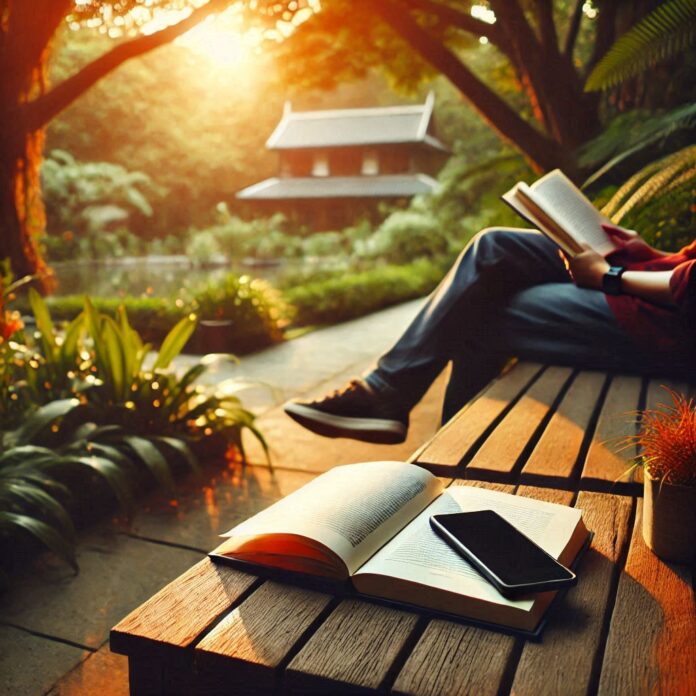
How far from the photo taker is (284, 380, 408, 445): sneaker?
2154 millimetres

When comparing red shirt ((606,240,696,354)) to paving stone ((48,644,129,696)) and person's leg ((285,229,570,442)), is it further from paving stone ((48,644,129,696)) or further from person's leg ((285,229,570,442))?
paving stone ((48,644,129,696))

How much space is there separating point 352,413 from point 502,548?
1.28 metres

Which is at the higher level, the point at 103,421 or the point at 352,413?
the point at 352,413

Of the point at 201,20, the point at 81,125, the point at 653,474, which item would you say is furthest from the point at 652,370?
the point at 81,125

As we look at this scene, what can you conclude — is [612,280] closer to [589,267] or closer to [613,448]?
[589,267]

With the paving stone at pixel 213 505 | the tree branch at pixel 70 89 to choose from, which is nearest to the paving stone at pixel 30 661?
the paving stone at pixel 213 505

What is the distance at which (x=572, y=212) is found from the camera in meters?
2.07

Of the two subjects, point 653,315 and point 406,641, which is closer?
point 406,641

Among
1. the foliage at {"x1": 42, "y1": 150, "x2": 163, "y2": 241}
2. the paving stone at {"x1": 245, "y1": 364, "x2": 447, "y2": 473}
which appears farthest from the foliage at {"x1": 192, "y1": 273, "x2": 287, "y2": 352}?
the foliage at {"x1": 42, "y1": 150, "x2": 163, "y2": 241}

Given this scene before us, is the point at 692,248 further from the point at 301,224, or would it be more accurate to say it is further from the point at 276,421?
the point at 301,224

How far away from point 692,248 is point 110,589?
1.78 meters

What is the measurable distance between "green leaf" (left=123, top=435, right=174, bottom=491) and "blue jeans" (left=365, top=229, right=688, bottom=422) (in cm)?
75

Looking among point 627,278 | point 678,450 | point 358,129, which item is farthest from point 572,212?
point 358,129

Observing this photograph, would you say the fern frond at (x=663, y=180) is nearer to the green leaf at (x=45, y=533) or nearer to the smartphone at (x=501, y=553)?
the smartphone at (x=501, y=553)
